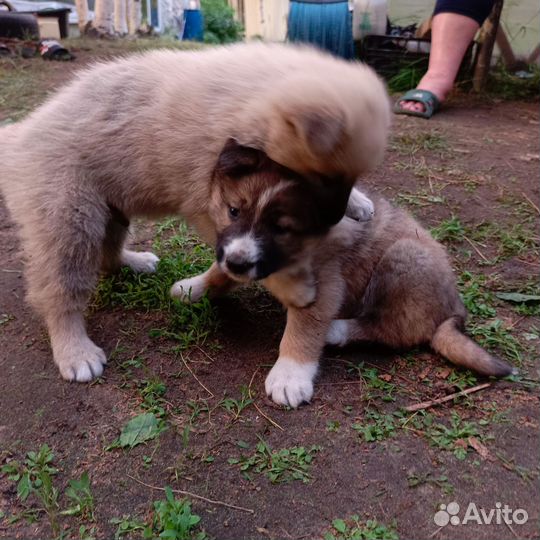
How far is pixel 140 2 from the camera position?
12625mm

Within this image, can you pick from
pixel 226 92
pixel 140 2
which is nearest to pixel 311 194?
pixel 226 92

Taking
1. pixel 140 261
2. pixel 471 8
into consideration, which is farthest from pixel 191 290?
pixel 471 8

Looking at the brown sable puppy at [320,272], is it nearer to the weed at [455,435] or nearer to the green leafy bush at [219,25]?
the weed at [455,435]

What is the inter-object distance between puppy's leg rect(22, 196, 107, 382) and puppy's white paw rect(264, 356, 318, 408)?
834 millimetres

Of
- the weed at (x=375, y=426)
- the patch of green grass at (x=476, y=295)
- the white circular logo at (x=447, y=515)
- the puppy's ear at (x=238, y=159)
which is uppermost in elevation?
the puppy's ear at (x=238, y=159)

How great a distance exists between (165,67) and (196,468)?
73.0 inches

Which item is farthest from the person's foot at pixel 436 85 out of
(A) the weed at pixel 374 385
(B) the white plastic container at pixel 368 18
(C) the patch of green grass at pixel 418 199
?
(A) the weed at pixel 374 385

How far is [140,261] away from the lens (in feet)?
12.0

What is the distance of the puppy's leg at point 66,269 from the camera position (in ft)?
8.88

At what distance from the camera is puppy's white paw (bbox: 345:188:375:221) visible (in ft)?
9.61

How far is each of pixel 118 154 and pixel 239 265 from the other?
849 millimetres

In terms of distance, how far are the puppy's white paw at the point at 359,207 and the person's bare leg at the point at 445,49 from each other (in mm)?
3906

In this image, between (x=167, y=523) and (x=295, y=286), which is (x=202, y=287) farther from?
(x=167, y=523)

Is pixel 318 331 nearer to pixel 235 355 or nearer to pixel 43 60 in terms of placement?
pixel 235 355
